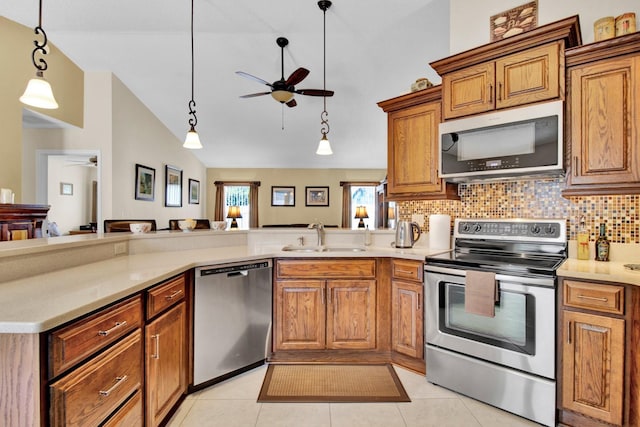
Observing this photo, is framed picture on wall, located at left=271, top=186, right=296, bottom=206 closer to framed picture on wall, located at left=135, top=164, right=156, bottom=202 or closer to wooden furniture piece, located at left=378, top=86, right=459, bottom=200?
framed picture on wall, located at left=135, top=164, right=156, bottom=202

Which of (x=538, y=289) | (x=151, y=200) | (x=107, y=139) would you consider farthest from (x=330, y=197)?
(x=538, y=289)

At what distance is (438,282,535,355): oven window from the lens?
1.85 meters

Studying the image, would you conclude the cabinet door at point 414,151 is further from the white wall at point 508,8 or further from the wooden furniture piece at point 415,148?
the white wall at point 508,8

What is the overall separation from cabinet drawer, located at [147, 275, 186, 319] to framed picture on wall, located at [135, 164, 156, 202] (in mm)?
3845

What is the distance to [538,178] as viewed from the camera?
231 centimetres

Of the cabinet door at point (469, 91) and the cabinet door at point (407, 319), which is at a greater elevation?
the cabinet door at point (469, 91)

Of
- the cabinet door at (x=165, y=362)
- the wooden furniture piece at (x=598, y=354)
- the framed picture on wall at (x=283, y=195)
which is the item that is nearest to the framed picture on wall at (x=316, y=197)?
the framed picture on wall at (x=283, y=195)

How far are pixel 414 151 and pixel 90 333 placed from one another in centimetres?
243

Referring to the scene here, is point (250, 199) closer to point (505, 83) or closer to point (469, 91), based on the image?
point (469, 91)

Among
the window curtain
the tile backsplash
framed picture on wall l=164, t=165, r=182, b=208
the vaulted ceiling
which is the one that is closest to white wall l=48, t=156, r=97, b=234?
framed picture on wall l=164, t=165, r=182, b=208

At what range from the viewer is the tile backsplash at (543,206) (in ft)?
6.70

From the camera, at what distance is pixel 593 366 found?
166 cm

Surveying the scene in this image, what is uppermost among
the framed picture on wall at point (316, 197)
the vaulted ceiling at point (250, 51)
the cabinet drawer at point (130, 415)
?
the vaulted ceiling at point (250, 51)

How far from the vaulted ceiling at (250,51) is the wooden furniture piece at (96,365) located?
9.87 ft
